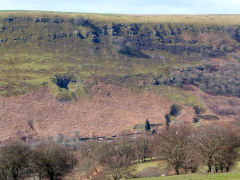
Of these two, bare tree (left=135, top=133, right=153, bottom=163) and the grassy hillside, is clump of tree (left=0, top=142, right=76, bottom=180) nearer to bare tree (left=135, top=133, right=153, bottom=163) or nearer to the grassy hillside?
bare tree (left=135, top=133, right=153, bottom=163)

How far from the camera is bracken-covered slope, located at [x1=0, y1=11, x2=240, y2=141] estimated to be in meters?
108

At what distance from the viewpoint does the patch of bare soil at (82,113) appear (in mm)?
100250

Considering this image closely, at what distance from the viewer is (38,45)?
151875mm

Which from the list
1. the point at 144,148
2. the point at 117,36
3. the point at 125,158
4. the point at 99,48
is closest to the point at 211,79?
the point at 117,36

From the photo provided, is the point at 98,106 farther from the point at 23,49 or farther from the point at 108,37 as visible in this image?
the point at 108,37

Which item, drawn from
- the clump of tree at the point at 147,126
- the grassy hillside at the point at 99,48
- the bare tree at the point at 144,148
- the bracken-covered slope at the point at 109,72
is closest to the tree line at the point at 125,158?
the bare tree at the point at 144,148

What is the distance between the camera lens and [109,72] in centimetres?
13825

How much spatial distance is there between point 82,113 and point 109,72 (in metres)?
32.5

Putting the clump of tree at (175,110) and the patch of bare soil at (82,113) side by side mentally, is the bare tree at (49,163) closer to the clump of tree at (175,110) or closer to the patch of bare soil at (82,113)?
the patch of bare soil at (82,113)

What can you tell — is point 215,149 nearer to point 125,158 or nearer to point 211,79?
point 125,158

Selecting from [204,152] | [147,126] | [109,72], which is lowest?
[147,126]

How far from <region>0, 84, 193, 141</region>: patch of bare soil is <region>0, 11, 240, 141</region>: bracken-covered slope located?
0.31m

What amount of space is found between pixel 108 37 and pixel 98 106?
6466 centimetres

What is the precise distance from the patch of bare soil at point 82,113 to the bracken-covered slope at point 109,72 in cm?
31
